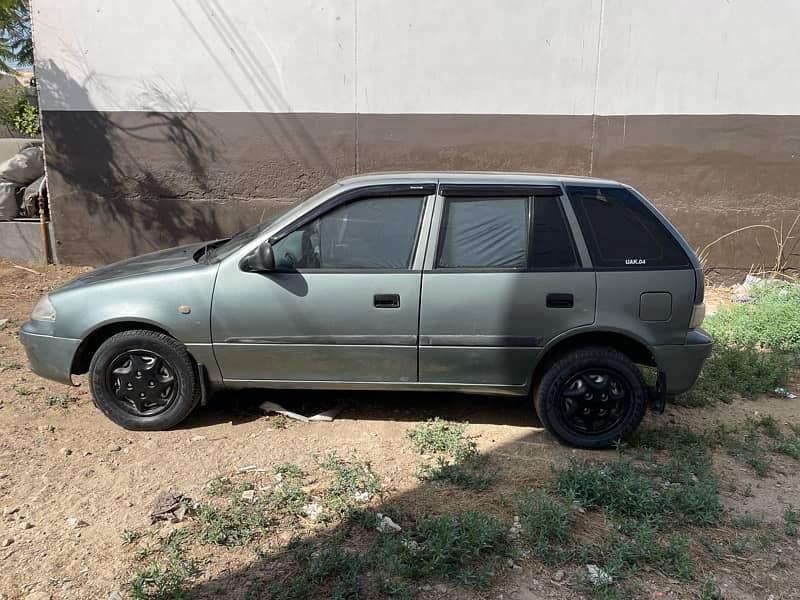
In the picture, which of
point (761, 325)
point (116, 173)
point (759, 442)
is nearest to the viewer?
point (759, 442)

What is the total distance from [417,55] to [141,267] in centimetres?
507

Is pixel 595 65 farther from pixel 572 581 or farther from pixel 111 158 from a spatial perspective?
pixel 572 581

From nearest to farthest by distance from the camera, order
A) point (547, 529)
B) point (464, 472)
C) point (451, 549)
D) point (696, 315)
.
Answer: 1. point (451, 549)
2. point (547, 529)
3. point (464, 472)
4. point (696, 315)

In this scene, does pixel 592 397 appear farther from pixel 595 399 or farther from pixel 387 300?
pixel 387 300

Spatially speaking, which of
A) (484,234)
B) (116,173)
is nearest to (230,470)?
(484,234)

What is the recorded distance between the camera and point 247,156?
820 centimetres

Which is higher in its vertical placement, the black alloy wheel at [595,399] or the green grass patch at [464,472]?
the black alloy wheel at [595,399]

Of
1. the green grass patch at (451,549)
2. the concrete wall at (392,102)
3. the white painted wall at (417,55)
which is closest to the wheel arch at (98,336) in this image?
the green grass patch at (451,549)

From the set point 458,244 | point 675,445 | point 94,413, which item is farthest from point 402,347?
point 94,413

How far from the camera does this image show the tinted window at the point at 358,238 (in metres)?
3.98

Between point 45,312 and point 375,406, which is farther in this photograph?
point 375,406

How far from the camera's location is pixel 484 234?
4023 mm

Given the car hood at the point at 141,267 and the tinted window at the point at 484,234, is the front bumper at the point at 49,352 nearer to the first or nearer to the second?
the car hood at the point at 141,267

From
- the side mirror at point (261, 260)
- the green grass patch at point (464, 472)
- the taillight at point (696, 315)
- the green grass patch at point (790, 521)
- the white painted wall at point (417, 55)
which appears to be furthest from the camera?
the white painted wall at point (417, 55)
